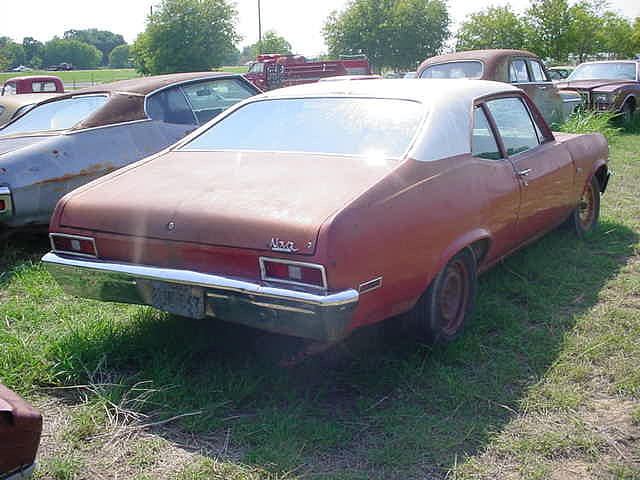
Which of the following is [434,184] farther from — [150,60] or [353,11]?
[353,11]

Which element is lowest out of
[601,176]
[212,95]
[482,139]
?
[601,176]

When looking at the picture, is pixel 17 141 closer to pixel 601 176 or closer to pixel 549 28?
pixel 601 176

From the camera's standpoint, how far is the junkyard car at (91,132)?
17.1ft

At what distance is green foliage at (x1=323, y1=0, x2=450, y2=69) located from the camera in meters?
39.6

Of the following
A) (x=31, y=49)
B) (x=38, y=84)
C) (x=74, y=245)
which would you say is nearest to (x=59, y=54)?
(x=31, y=49)

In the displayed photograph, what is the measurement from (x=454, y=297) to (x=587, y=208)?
8.36ft

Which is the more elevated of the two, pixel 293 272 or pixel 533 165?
pixel 533 165

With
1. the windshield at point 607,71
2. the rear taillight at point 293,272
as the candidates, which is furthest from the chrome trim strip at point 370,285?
the windshield at point 607,71

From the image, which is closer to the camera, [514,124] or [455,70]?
[514,124]

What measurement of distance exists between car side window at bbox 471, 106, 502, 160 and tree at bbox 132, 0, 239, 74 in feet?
114

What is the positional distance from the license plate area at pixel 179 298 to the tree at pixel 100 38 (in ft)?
483

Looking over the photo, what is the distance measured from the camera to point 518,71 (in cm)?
1091

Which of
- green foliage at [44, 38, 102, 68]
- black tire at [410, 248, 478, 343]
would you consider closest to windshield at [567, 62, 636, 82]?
black tire at [410, 248, 478, 343]

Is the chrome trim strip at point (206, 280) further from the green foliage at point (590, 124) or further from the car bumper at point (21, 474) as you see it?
the green foliage at point (590, 124)
